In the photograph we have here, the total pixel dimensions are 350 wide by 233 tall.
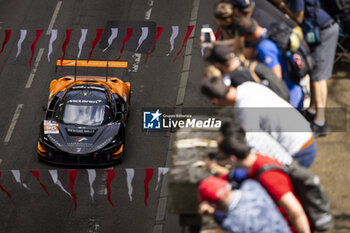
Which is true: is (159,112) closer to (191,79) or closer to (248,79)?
(191,79)

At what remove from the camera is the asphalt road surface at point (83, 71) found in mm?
16422

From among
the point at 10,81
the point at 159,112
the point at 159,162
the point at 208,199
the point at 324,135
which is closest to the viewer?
the point at 208,199

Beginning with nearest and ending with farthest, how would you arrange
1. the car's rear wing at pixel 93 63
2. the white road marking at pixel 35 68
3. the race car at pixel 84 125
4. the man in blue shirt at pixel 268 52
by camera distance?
the man in blue shirt at pixel 268 52 → the race car at pixel 84 125 → the white road marking at pixel 35 68 → the car's rear wing at pixel 93 63

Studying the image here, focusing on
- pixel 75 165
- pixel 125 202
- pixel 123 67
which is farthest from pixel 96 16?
pixel 125 202

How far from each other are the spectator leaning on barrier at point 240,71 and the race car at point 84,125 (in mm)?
8188

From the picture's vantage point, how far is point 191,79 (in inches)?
813

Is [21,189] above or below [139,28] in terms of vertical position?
below

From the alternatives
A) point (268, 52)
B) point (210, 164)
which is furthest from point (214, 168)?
point (268, 52)

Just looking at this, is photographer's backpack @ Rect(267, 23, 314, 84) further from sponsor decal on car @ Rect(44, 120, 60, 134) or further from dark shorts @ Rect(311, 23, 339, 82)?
sponsor decal on car @ Rect(44, 120, 60, 134)

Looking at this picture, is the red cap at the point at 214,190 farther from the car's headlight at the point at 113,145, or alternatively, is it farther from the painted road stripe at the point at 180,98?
the car's headlight at the point at 113,145

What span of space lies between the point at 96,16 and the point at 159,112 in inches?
232

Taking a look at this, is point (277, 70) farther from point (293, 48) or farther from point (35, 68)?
point (35, 68)

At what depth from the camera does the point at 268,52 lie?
32.9 feet

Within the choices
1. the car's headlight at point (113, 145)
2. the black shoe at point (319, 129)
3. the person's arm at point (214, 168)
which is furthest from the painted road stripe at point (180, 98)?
the person's arm at point (214, 168)
